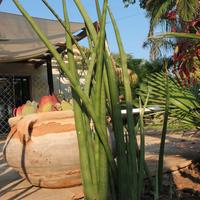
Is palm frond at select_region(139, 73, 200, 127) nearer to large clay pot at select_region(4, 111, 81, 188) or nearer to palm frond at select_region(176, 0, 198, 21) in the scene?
large clay pot at select_region(4, 111, 81, 188)

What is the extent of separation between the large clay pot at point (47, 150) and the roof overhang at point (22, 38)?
5.74 m

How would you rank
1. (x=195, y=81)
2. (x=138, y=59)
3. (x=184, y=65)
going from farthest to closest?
(x=138, y=59), (x=184, y=65), (x=195, y=81)

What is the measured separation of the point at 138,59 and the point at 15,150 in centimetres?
1831

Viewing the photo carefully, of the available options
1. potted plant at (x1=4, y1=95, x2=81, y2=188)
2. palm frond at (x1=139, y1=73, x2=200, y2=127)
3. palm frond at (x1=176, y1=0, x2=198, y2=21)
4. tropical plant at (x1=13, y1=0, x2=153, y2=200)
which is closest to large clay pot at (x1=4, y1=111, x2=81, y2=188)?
potted plant at (x1=4, y1=95, x2=81, y2=188)

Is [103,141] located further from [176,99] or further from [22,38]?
[22,38]

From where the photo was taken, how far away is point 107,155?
160 centimetres

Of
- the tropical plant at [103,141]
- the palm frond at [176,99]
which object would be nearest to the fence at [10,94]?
the palm frond at [176,99]

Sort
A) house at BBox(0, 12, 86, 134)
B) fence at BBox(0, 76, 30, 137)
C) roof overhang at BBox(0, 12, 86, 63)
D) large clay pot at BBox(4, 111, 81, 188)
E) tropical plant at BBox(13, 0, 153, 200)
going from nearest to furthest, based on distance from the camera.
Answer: tropical plant at BBox(13, 0, 153, 200) → large clay pot at BBox(4, 111, 81, 188) → roof overhang at BBox(0, 12, 86, 63) → house at BBox(0, 12, 86, 134) → fence at BBox(0, 76, 30, 137)

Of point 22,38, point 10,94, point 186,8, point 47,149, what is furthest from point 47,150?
point 10,94

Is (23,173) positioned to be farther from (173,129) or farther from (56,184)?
(173,129)

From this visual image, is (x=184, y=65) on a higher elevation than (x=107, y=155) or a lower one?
higher

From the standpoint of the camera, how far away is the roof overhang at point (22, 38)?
8.94 m

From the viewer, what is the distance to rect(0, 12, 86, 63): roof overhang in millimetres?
8938

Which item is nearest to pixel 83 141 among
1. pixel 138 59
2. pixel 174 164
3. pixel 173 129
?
pixel 173 129
